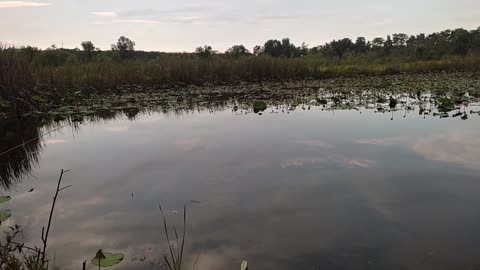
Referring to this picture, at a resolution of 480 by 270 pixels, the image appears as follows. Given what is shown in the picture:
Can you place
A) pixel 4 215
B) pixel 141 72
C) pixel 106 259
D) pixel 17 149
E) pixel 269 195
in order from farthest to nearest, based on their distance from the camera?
pixel 141 72 < pixel 17 149 < pixel 269 195 < pixel 4 215 < pixel 106 259

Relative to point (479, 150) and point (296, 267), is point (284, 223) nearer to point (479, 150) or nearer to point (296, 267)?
point (296, 267)

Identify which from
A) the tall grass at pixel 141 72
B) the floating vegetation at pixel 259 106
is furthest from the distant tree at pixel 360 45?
the floating vegetation at pixel 259 106

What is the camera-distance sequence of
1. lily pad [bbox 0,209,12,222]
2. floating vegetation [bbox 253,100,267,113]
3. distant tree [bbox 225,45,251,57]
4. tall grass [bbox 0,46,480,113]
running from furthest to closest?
distant tree [bbox 225,45,251,57] < floating vegetation [bbox 253,100,267,113] < tall grass [bbox 0,46,480,113] < lily pad [bbox 0,209,12,222]

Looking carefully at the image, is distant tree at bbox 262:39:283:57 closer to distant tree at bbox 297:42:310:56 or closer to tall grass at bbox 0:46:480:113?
distant tree at bbox 297:42:310:56

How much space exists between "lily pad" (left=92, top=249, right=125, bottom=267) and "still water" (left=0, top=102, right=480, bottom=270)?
11 cm

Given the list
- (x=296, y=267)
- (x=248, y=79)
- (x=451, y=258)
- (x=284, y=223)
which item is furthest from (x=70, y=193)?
(x=248, y=79)

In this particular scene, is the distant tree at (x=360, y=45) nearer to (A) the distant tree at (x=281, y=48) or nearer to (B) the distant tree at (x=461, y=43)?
(A) the distant tree at (x=281, y=48)

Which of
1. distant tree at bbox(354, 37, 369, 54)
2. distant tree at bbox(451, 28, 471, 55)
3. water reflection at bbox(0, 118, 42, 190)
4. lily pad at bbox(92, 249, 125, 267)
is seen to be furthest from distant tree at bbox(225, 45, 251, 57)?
distant tree at bbox(354, 37, 369, 54)

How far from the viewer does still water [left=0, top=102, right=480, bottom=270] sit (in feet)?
8.27

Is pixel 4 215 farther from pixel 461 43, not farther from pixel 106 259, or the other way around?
pixel 461 43

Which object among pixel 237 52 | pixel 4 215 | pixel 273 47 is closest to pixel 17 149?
pixel 4 215

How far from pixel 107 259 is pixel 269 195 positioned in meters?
1.72

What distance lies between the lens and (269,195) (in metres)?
3.56

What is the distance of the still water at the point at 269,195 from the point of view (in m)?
2.52
